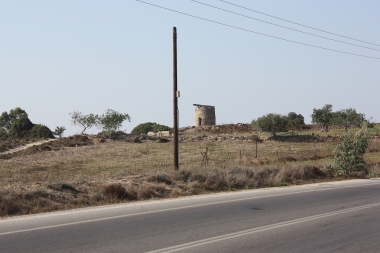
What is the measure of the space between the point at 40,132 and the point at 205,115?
953 inches

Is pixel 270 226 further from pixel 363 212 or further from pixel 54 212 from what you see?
pixel 54 212

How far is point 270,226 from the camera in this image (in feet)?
34.4

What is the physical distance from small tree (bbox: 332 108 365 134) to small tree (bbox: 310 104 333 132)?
1397mm

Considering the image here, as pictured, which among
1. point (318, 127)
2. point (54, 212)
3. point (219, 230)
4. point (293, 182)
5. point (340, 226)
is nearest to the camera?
point (219, 230)

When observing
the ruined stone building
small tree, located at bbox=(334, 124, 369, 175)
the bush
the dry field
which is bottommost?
the dry field

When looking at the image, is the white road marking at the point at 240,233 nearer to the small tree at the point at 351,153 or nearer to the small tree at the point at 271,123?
the small tree at the point at 351,153

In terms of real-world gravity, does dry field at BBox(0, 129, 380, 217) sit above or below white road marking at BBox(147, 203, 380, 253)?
above

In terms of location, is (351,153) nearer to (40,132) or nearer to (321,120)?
(321,120)

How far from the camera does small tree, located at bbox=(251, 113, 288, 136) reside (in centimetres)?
5516

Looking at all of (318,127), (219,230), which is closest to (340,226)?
(219,230)

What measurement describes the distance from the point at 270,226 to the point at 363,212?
11.9 ft

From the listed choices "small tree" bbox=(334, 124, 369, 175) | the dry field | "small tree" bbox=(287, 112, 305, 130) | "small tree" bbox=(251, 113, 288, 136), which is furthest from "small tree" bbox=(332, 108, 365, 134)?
"small tree" bbox=(334, 124, 369, 175)

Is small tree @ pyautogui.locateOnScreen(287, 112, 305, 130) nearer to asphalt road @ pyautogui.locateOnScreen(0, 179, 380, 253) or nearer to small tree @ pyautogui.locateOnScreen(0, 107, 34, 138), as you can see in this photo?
small tree @ pyautogui.locateOnScreen(0, 107, 34, 138)

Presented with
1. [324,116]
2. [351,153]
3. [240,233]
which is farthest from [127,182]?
[324,116]
